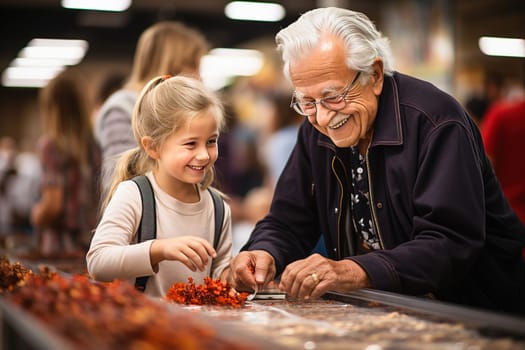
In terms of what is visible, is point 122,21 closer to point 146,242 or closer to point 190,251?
point 146,242

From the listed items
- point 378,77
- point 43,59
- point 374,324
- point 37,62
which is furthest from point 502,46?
point 37,62

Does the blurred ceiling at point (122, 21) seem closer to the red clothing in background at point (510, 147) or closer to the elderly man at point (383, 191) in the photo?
the red clothing in background at point (510, 147)

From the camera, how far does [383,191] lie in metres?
2.54

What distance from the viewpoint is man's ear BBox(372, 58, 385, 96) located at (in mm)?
2549

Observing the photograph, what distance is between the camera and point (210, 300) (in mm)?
2080

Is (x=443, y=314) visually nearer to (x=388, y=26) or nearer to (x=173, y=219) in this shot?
(x=173, y=219)

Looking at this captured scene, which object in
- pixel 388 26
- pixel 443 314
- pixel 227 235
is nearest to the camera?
pixel 443 314

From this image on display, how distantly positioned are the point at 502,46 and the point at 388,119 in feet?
24.5

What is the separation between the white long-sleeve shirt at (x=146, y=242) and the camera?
227 centimetres

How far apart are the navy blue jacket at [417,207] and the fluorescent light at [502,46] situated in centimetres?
690

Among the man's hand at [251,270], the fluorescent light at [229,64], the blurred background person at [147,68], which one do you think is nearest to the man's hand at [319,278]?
the man's hand at [251,270]

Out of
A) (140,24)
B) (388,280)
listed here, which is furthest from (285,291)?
(140,24)

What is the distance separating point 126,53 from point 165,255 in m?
16.4

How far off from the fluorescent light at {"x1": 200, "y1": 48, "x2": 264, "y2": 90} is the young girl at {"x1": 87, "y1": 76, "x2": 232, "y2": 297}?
42.6 ft
